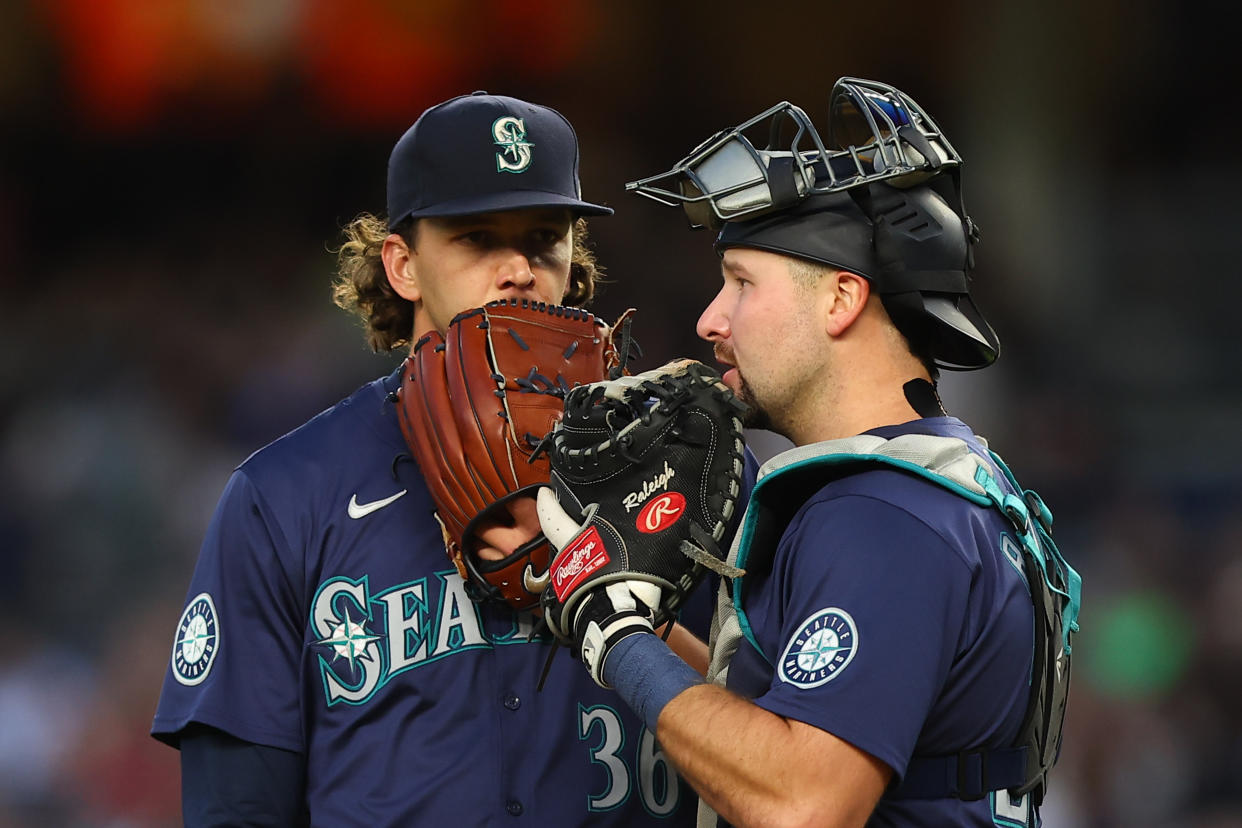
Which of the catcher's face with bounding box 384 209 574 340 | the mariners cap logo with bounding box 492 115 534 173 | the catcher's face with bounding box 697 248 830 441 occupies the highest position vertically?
the mariners cap logo with bounding box 492 115 534 173

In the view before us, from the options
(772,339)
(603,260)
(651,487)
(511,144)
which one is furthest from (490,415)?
(603,260)

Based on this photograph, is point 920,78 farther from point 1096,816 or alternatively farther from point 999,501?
point 999,501

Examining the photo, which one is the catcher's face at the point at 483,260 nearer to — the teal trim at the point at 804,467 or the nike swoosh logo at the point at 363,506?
the nike swoosh logo at the point at 363,506

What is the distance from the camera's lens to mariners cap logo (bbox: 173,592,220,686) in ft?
8.80

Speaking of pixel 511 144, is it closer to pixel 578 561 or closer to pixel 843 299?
pixel 843 299

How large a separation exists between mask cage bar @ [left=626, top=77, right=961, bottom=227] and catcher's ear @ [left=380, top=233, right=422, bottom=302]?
2.21 feet

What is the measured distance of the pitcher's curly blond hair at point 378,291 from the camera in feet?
10.8

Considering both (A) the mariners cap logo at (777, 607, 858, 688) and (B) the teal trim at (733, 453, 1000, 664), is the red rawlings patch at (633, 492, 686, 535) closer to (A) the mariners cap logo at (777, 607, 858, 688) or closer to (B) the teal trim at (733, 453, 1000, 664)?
(B) the teal trim at (733, 453, 1000, 664)

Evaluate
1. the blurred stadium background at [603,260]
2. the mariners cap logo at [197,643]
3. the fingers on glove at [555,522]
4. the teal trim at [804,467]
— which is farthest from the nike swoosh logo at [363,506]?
the blurred stadium background at [603,260]

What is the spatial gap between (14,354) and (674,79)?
14.5 ft

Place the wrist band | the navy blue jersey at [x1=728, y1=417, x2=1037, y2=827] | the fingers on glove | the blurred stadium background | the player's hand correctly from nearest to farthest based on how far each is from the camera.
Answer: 1. the navy blue jersey at [x1=728, y1=417, x2=1037, y2=827]
2. the wrist band
3. the player's hand
4. the fingers on glove
5. the blurred stadium background

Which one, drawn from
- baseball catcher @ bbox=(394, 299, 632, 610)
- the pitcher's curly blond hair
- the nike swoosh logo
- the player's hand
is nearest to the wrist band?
the player's hand

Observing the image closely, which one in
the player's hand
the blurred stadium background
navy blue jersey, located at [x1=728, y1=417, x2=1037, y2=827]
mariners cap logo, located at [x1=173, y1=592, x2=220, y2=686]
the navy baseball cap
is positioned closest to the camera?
navy blue jersey, located at [x1=728, y1=417, x2=1037, y2=827]

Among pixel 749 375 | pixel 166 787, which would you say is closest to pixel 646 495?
pixel 749 375
